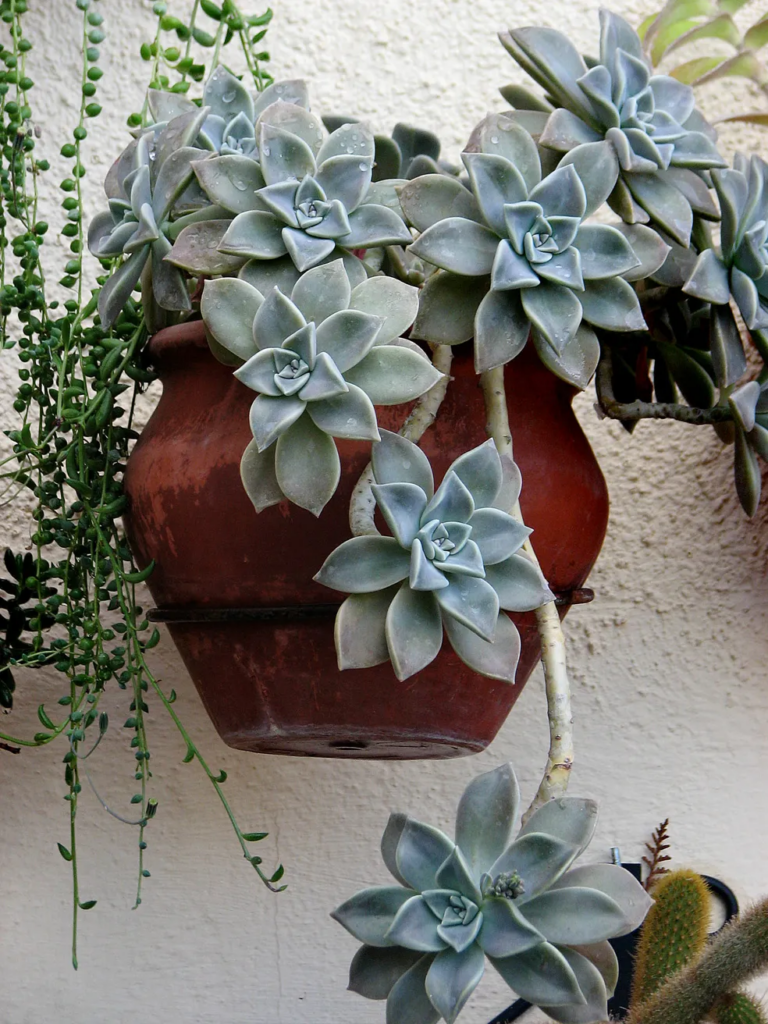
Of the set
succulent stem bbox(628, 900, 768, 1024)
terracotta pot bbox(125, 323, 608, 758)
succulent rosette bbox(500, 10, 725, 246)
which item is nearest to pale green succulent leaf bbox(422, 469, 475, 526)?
terracotta pot bbox(125, 323, 608, 758)

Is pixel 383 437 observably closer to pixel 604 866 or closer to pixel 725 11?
pixel 604 866

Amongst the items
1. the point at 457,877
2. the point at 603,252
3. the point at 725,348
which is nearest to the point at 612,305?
the point at 603,252

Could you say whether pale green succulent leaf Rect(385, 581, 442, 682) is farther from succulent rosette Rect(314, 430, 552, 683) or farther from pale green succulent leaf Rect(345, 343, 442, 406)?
pale green succulent leaf Rect(345, 343, 442, 406)

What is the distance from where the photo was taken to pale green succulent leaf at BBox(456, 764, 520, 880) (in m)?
0.52

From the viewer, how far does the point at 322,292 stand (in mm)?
569

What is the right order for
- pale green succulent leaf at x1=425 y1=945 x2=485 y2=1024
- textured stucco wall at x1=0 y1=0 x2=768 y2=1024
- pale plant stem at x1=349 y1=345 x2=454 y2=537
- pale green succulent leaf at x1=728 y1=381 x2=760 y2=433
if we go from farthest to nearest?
textured stucco wall at x1=0 y1=0 x2=768 y2=1024 < pale green succulent leaf at x1=728 y1=381 x2=760 y2=433 < pale plant stem at x1=349 y1=345 x2=454 y2=537 < pale green succulent leaf at x1=425 y1=945 x2=485 y2=1024

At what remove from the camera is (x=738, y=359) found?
2.34ft

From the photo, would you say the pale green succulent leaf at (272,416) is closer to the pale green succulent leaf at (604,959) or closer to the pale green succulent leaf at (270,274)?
the pale green succulent leaf at (270,274)

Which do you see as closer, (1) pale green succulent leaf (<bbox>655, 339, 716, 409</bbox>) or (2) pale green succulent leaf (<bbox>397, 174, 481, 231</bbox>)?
(2) pale green succulent leaf (<bbox>397, 174, 481, 231</bbox>)

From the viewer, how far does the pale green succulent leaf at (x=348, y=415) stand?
536mm

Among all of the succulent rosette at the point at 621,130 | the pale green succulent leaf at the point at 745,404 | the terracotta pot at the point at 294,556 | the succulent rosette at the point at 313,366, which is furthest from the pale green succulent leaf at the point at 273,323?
the pale green succulent leaf at the point at 745,404

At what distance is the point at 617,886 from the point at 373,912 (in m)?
0.13

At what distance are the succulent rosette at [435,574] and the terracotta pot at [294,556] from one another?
0.31 ft

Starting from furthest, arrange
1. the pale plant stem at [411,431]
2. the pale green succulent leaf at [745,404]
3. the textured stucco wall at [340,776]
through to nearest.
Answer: the textured stucco wall at [340,776] < the pale green succulent leaf at [745,404] < the pale plant stem at [411,431]
